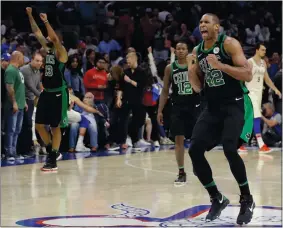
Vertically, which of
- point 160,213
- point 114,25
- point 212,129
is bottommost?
point 160,213

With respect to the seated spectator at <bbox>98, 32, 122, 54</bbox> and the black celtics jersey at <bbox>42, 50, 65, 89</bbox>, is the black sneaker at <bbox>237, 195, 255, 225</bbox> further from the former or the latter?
the seated spectator at <bbox>98, 32, 122, 54</bbox>

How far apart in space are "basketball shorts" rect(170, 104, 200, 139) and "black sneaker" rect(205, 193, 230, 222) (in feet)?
8.04

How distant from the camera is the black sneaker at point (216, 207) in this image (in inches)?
273

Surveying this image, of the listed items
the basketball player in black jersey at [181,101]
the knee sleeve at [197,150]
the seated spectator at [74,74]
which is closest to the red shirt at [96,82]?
the seated spectator at [74,74]

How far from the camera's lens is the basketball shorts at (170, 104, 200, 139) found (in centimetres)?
945

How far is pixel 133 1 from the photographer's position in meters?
20.1

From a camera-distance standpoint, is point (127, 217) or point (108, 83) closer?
point (127, 217)

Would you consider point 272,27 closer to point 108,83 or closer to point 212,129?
point 108,83

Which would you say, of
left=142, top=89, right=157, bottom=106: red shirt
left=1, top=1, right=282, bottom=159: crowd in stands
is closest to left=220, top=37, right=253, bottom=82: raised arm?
left=1, top=1, right=282, bottom=159: crowd in stands

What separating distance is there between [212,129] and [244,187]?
2.06ft

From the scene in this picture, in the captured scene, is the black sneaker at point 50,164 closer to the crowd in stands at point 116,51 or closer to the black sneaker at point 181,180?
the crowd in stands at point 116,51

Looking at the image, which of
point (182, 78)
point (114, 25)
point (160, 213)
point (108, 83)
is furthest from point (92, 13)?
point (160, 213)

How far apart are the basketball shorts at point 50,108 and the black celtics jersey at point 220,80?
4.15 metres

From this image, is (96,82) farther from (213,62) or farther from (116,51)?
(213,62)
